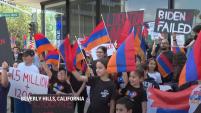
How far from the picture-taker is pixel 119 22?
8.06m

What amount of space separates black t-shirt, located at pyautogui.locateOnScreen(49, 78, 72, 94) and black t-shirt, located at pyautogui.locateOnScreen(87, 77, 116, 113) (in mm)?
1302

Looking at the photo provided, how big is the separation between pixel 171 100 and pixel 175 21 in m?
2.70

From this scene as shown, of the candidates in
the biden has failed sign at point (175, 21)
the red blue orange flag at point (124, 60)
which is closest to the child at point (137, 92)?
the red blue orange flag at point (124, 60)

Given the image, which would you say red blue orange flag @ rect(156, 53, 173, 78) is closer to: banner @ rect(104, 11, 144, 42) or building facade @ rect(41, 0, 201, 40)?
banner @ rect(104, 11, 144, 42)

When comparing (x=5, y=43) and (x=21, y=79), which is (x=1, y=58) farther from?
(x=21, y=79)

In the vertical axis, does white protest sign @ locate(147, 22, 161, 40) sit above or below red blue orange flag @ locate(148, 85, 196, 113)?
above

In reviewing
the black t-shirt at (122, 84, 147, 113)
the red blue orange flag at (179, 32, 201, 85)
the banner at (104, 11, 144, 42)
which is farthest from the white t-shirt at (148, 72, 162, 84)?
the red blue orange flag at (179, 32, 201, 85)

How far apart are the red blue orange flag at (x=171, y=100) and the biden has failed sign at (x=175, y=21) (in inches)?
94.8

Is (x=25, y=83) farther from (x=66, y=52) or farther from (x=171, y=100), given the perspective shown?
(x=171, y=100)

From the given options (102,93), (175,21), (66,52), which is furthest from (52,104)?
(175,21)

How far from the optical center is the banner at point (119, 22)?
789 centimetres

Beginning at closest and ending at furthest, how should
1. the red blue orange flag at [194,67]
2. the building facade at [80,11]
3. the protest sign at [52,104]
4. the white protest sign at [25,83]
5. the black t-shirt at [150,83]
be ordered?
the red blue orange flag at [194,67]
the protest sign at [52,104]
the black t-shirt at [150,83]
the white protest sign at [25,83]
the building facade at [80,11]

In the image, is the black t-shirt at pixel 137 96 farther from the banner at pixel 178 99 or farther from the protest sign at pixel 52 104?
the protest sign at pixel 52 104

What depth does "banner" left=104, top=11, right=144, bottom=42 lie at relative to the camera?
7895 mm
